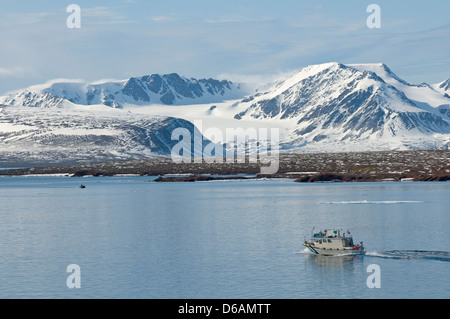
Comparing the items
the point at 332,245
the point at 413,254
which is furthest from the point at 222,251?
the point at 413,254

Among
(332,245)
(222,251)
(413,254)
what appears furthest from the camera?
(332,245)

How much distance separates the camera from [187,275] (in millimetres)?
51250

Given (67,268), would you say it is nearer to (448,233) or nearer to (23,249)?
(23,249)

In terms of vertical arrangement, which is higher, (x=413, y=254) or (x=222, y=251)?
(x=222, y=251)

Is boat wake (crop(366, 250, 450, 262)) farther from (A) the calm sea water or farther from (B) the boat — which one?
(B) the boat

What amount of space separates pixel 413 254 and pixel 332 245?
24.0 feet

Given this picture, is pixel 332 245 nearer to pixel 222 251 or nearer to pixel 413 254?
pixel 413 254

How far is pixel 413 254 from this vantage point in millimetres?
57438

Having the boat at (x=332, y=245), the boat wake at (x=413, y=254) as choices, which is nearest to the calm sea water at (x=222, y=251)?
the boat wake at (x=413, y=254)

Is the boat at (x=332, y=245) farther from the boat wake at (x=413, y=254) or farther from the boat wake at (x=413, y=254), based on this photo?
the boat wake at (x=413, y=254)

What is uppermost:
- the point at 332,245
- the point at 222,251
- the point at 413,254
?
the point at 332,245

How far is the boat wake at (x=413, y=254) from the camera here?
5620 cm

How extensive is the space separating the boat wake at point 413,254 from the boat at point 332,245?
1.44m

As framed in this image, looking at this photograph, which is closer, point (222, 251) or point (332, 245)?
point (222, 251)
